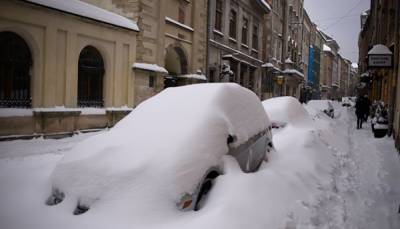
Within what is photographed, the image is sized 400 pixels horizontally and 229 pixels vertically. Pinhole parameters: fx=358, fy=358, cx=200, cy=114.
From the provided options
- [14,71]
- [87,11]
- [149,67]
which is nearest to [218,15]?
[149,67]

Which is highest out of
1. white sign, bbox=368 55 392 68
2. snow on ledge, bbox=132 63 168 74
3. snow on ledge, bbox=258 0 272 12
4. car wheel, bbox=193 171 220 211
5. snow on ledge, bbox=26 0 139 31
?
snow on ledge, bbox=258 0 272 12

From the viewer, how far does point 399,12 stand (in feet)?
40.7

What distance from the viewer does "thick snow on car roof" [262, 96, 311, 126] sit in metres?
8.80

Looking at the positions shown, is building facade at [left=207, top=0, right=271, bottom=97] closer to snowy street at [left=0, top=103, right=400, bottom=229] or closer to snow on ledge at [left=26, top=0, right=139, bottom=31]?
snow on ledge at [left=26, top=0, right=139, bottom=31]

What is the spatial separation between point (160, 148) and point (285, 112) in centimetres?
583

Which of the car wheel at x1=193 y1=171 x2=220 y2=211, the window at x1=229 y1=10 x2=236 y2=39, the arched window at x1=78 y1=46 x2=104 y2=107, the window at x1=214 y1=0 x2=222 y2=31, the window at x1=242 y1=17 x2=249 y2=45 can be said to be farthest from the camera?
the window at x1=242 y1=17 x2=249 y2=45

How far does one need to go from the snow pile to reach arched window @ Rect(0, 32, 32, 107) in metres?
6.52

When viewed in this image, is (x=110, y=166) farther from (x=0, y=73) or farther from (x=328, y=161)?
(x=0, y=73)

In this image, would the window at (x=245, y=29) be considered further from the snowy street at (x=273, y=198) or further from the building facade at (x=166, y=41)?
the snowy street at (x=273, y=198)

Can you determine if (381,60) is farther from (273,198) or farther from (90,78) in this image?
(273,198)

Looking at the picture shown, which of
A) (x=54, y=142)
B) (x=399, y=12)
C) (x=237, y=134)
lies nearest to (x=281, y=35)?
(x=399, y=12)

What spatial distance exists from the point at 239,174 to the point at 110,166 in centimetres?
147

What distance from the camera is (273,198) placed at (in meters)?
4.07

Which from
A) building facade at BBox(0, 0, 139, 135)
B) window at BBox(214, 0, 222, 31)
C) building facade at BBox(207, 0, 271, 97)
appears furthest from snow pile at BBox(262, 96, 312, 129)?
window at BBox(214, 0, 222, 31)
